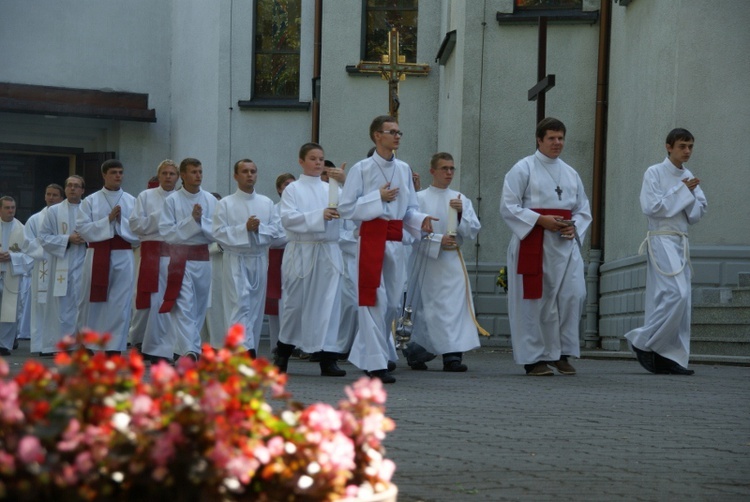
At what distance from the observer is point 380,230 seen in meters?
11.3

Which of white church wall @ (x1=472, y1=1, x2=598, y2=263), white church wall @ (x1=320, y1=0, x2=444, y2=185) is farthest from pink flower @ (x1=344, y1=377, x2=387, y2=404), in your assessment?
white church wall @ (x1=320, y1=0, x2=444, y2=185)

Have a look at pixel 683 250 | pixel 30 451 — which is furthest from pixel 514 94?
pixel 30 451

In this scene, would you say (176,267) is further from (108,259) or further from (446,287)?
(446,287)

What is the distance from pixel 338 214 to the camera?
1161cm

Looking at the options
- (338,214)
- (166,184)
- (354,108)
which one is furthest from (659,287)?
(354,108)

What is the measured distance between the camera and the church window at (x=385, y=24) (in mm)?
23797

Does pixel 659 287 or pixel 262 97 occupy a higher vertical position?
pixel 262 97

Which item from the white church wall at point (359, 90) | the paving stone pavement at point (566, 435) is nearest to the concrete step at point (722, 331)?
the paving stone pavement at point (566, 435)

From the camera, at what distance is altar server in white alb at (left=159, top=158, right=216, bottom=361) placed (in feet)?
46.5

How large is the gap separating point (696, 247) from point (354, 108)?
9541 millimetres

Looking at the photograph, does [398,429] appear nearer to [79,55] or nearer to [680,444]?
[680,444]

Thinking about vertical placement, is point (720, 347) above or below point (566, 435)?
below

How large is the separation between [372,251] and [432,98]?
42.4 ft

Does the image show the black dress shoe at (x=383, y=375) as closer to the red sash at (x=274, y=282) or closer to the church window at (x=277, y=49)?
the red sash at (x=274, y=282)
